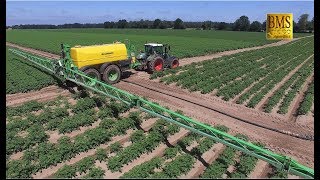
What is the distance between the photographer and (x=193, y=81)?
19656mm

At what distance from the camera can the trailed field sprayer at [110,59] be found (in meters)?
17.2

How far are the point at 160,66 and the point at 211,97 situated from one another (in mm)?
6384

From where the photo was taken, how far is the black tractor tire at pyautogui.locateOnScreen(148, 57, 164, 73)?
21658 millimetres

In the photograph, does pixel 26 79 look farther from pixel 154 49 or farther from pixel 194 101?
pixel 194 101

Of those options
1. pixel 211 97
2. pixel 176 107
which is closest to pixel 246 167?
pixel 176 107

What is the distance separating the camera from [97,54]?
58.3ft

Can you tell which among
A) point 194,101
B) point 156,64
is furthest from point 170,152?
point 156,64

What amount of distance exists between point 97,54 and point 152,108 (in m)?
6.24

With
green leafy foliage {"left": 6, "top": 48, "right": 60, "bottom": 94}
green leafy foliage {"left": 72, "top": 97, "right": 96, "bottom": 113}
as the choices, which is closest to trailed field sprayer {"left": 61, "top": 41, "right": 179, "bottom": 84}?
green leafy foliage {"left": 6, "top": 48, "right": 60, "bottom": 94}

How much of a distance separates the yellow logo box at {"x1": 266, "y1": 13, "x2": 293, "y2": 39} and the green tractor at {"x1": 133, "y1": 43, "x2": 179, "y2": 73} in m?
7.88

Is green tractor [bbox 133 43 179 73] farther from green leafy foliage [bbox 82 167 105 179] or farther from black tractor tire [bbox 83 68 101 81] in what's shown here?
green leafy foliage [bbox 82 167 105 179]

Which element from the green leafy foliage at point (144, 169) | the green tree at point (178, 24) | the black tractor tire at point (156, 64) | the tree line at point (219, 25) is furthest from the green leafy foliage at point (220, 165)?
the green tree at point (178, 24)

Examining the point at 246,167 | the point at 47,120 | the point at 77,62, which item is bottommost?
the point at 246,167
